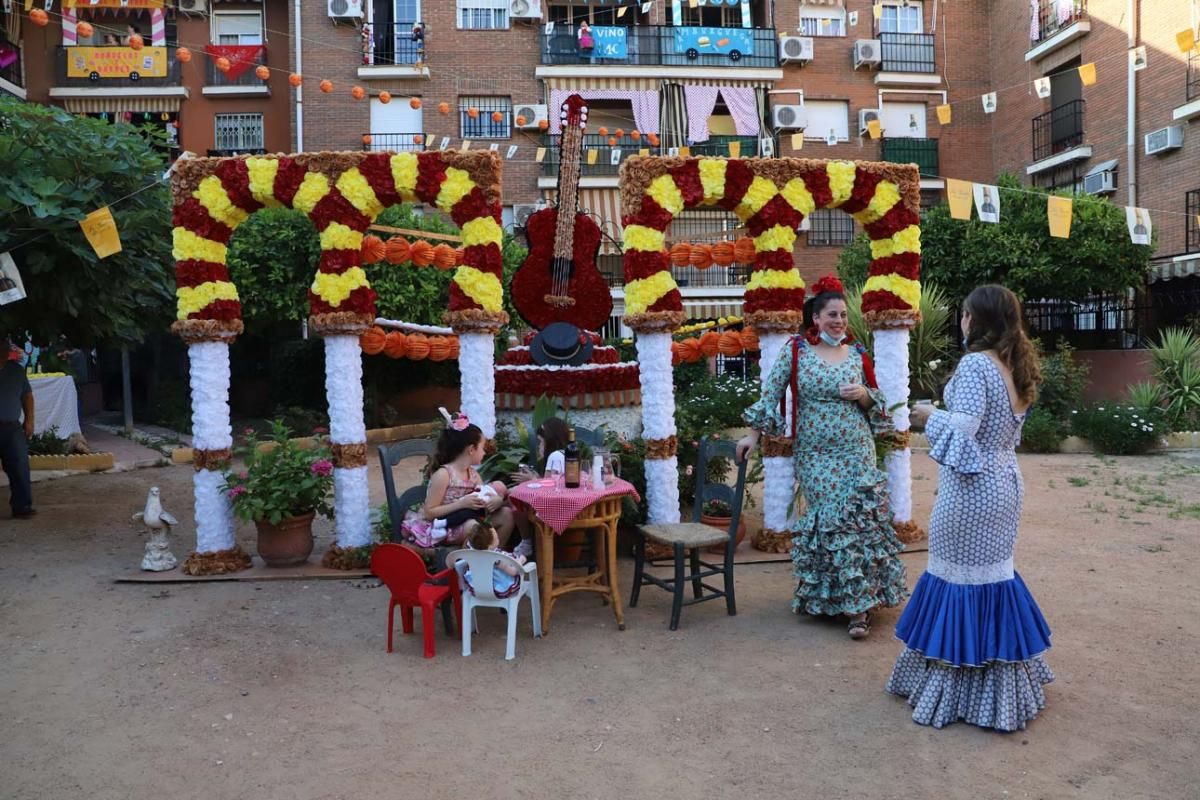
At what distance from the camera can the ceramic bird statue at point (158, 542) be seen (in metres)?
6.93

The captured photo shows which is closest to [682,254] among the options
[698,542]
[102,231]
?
[698,542]

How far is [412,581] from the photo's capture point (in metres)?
5.11

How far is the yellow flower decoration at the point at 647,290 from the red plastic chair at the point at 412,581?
2684mm

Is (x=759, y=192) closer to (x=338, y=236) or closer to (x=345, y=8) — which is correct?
(x=338, y=236)

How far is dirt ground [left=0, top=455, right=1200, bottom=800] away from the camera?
3.69 m

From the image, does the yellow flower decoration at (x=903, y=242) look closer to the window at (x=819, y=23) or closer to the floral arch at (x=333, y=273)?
the floral arch at (x=333, y=273)

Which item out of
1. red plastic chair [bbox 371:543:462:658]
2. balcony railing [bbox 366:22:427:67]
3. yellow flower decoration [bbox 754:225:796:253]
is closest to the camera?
red plastic chair [bbox 371:543:462:658]

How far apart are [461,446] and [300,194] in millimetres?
2544

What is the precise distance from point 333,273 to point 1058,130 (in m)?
20.6

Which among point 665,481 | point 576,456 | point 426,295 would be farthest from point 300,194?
point 426,295

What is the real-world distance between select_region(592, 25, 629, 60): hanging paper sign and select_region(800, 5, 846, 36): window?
15.6 ft

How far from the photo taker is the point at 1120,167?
64.3 feet

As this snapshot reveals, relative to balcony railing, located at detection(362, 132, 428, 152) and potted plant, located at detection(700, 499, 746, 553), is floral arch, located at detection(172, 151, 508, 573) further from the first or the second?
balcony railing, located at detection(362, 132, 428, 152)

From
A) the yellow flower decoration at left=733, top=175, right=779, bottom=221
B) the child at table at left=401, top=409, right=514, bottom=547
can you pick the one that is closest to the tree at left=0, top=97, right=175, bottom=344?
the child at table at left=401, top=409, right=514, bottom=547
